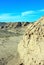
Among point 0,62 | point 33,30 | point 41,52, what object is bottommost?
point 0,62

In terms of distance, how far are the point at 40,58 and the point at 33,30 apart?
191 cm

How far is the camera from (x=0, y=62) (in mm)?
11109

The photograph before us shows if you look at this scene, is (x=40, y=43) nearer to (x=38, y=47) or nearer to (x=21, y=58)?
(x=38, y=47)

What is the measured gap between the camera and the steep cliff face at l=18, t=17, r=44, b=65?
8.18 m

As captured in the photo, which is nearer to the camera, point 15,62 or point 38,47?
point 38,47

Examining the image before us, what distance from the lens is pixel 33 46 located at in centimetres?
884

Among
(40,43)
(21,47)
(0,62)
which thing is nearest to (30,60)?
(40,43)

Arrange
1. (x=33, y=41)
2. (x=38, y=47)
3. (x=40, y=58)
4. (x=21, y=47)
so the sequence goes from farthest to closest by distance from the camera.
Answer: (x=21, y=47), (x=33, y=41), (x=38, y=47), (x=40, y=58)

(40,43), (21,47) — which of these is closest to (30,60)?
(40,43)

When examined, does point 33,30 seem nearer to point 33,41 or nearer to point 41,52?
point 33,41

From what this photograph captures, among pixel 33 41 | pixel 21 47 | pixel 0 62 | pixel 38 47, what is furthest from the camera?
pixel 0 62

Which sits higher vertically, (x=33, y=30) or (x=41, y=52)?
(x=33, y=30)

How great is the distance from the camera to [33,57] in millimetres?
8367

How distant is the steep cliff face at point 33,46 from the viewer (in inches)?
322
